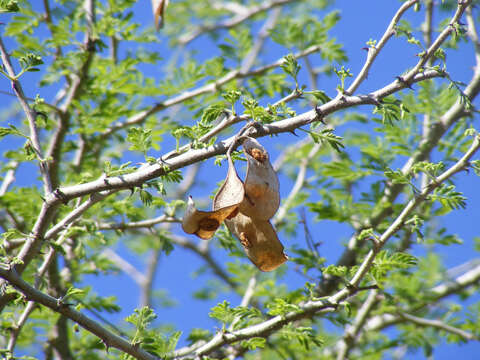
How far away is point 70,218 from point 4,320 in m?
1.27

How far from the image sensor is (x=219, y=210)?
180 cm

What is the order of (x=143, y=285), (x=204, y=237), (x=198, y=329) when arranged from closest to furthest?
(x=204, y=237) < (x=198, y=329) < (x=143, y=285)

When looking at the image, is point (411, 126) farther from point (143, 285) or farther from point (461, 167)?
point (143, 285)

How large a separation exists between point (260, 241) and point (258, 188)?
0.68 ft

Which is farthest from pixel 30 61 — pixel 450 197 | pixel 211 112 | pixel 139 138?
pixel 450 197

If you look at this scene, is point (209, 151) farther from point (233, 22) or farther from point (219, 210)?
point (233, 22)

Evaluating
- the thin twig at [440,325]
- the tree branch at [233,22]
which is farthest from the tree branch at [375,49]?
the tree branch at [233,22]

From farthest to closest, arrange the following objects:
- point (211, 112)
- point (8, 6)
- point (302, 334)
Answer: point (302, 334) < point (8, 6) < point (211, 112)

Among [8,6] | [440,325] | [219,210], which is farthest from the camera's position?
[440,325]

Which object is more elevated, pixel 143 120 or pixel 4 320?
pixel 143 120

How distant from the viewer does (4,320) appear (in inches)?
123

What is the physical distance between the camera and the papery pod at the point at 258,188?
1.86 metres

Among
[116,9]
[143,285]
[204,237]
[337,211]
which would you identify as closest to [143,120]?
[116,9]

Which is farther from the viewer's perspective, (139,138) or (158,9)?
(158,9)
